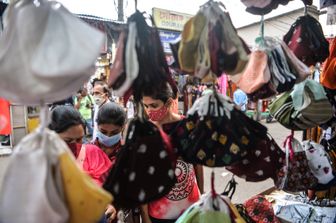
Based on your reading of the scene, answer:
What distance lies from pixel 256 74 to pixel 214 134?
195 millimetres

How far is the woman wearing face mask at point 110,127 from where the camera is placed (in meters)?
1.36

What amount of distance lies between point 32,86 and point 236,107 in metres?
0.41

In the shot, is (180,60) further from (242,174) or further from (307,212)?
(307,212)

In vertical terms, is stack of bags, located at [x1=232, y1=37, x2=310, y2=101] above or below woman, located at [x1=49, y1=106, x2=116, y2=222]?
above

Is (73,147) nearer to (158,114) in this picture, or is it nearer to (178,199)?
(158,114)

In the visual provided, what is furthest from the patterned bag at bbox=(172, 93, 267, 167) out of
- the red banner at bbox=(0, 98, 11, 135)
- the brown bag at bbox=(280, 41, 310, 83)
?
the red banner at bbox=(0, 98, 11, 135)

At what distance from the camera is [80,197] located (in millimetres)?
392

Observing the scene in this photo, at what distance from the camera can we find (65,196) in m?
0.40

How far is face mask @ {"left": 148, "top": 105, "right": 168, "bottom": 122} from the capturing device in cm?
121

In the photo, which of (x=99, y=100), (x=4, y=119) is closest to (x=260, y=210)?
(x=99, y=100)

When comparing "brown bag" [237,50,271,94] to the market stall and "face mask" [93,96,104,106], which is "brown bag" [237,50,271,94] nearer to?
the market stall

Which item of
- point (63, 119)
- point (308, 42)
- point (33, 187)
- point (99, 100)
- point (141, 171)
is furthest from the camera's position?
point (99, 100)

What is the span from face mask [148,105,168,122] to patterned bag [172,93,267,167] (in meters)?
0.60

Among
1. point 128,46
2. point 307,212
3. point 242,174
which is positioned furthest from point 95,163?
point 307,212
